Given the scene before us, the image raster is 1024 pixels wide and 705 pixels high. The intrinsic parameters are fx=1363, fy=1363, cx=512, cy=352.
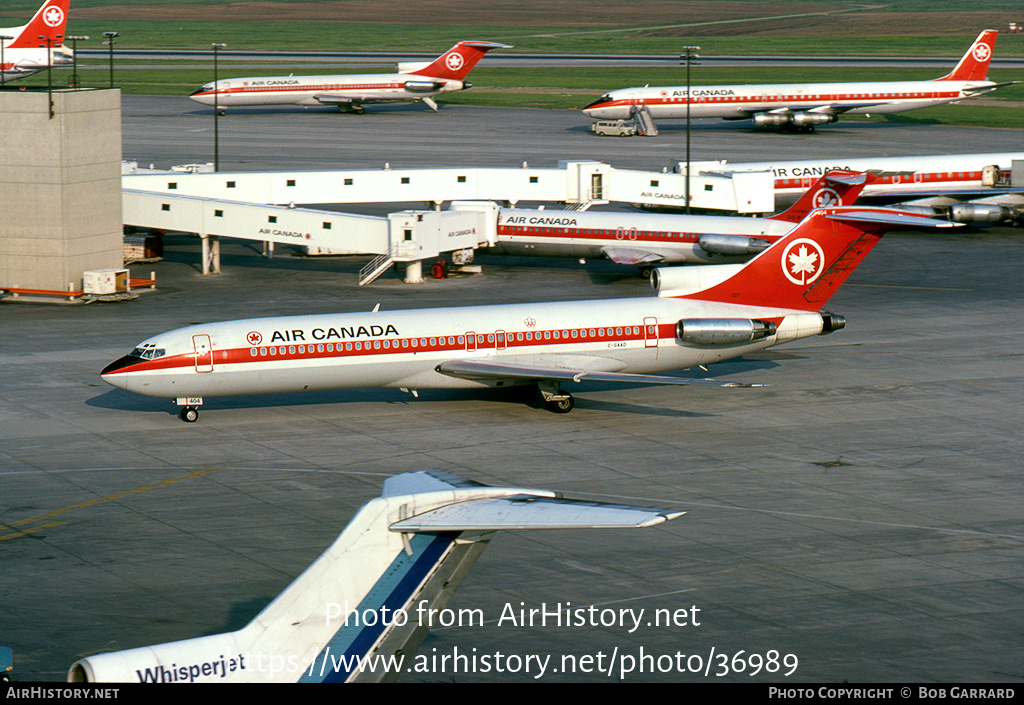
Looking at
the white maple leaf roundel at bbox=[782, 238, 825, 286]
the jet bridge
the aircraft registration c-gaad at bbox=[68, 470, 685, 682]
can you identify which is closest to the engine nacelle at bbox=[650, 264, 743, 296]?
the white maple leaf roundel at bbox=[782, 238, 825, 286]

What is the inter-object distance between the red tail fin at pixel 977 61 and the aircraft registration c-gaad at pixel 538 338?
76996 mm

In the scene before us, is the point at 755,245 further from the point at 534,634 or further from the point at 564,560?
the point at 534,634

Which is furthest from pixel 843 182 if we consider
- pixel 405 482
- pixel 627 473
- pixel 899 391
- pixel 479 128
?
pixel 479 128

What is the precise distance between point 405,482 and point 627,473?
18262mm

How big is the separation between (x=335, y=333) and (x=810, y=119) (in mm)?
79890

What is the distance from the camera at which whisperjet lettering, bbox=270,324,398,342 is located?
38.8 meters

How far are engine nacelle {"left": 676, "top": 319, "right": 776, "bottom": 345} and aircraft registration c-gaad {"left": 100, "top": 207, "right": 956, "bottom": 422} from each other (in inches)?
1.2

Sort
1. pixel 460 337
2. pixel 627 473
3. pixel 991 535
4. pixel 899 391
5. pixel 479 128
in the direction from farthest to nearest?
pixel 479 128 → pixel 899 391 → pixel 460 337 → pixel 627 473 → pixel 991 535

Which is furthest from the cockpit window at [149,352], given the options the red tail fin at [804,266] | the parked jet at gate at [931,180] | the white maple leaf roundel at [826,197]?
the parked jet at gate at [931,180]

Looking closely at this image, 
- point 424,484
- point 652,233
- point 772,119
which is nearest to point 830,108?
point 772,119

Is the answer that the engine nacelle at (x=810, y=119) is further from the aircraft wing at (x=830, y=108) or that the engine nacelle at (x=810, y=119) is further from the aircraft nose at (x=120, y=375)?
the aircraft nose at (x=120, y=375)

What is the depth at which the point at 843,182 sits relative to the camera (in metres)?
59.7

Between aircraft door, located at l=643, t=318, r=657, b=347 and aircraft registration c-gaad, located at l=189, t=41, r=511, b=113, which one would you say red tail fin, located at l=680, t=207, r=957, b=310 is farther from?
aircraft registration c-gaad, located at l=189, t=41, r=511, b=113

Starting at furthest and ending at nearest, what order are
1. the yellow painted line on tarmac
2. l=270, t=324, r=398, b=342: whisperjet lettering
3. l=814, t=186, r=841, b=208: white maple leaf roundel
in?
l=814, t=186, r=841, b=208: white maple leaf roundel < l=270, t=324, r=398, b=342: whisperjet lettering < the yellow painted line on tarmac
